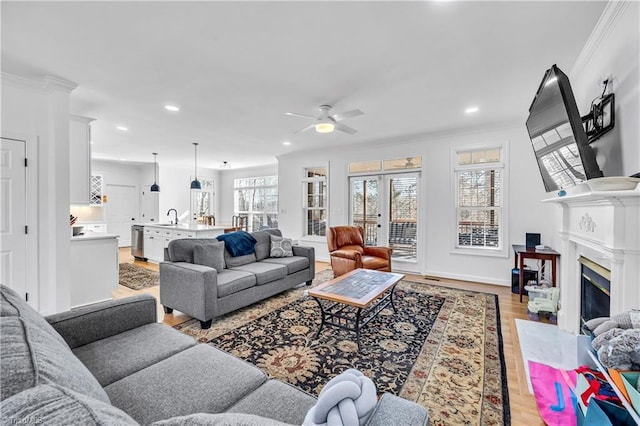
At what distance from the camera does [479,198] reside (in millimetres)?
4590

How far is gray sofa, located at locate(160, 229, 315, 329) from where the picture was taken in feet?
9.32

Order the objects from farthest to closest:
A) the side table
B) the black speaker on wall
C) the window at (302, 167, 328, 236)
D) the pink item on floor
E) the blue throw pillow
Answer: the window at (302, 167, 328, 236) → the black speaker on wall → the blue throw pillow → the side table → the pink item on floor

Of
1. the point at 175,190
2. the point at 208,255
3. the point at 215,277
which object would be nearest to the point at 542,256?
the point at 215,277

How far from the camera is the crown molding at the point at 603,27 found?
1.80 meters

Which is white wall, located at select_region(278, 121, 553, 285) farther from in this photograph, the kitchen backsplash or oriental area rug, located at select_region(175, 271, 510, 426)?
the kitchen backsplash

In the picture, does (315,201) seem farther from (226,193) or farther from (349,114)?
(226,193)

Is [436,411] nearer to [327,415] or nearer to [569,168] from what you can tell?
[327,415]

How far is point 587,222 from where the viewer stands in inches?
86.5

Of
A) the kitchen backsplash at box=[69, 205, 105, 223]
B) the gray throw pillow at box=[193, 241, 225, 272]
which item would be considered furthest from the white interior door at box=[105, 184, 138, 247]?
the gray throw pillow at box=[193, 241, 225, 272]

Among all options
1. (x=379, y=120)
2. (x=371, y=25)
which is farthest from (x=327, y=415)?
(x=379, y=120)

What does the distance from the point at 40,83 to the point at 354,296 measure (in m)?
3.97

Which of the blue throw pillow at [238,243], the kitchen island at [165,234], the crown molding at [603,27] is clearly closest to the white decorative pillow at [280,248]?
the blue throw pillow at [238,243]

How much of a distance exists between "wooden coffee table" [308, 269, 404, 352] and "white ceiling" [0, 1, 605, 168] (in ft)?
7.08

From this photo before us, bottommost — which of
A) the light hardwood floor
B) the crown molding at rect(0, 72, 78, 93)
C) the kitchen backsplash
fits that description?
the light hardwood floor
